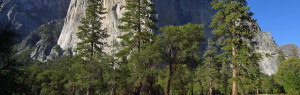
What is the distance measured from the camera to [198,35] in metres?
20.9

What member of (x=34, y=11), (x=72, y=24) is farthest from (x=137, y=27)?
(x=34, y=11)

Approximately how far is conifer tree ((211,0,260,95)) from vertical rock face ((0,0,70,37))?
517 ft

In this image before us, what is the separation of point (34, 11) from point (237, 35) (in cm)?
16994

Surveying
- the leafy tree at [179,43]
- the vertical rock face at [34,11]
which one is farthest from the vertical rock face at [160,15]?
the leafy tree at [179,43]

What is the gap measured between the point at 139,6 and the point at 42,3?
16285 centimetres

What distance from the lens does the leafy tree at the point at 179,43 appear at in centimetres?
2005

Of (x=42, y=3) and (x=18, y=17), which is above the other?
(x=42, y=3)

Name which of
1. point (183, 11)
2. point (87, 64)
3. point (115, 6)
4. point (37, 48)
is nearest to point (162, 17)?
point (115, 6)

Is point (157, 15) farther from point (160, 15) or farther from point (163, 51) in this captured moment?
point (163, 51)

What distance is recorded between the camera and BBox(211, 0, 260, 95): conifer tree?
1605cm

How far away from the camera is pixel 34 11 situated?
16312cm

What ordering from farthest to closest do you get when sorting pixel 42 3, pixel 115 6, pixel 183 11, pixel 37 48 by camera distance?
pixel 42 3 < pixel 183 11 < pixel 37 48 < pixel 115 6

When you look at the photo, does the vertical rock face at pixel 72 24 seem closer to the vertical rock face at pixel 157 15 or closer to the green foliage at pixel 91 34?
the vertical rock face at pixel 157 15

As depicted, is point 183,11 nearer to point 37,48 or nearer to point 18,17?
point 37,48
